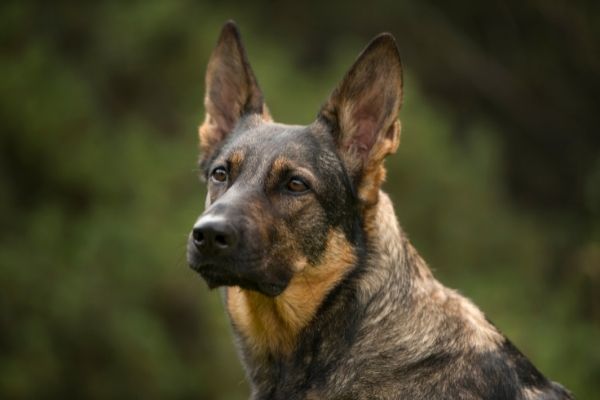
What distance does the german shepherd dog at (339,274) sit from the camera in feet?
17.8

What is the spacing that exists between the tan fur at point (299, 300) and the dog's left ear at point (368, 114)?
413 millimetres

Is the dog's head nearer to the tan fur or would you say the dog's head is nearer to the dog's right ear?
the tan fur

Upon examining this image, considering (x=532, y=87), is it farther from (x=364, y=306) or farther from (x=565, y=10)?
(x=364, y=306)

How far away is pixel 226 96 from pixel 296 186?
117cm

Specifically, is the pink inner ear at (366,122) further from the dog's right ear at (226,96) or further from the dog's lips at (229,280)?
the dog's lips at (229,280)

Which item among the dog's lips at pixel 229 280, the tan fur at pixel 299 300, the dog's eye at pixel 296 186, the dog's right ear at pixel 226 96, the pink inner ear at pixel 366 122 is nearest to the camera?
the dog's lips at pixel 229 280

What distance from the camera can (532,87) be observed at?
18.2 m

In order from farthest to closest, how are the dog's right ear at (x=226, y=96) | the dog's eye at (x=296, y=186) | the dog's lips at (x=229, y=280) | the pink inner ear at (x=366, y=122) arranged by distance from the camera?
the dog's right ear at (x=226, y=96)
the pink inner ear at (x=366, y=122)
the dog's eye at (x=296, y=186)
the dog's lips at (x=229, y=280)

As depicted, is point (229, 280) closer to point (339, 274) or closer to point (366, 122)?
point (339, 274)

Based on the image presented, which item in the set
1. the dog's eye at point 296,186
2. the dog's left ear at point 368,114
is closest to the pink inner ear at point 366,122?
the dog's left ear at point 368,114

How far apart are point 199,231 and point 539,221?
43.3ft

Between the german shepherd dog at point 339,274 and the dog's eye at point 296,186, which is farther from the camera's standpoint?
the dog's eye at point 296,186

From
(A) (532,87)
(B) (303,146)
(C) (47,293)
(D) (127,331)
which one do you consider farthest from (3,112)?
(A) (532,87)

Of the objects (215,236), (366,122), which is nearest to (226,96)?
(366,122)
